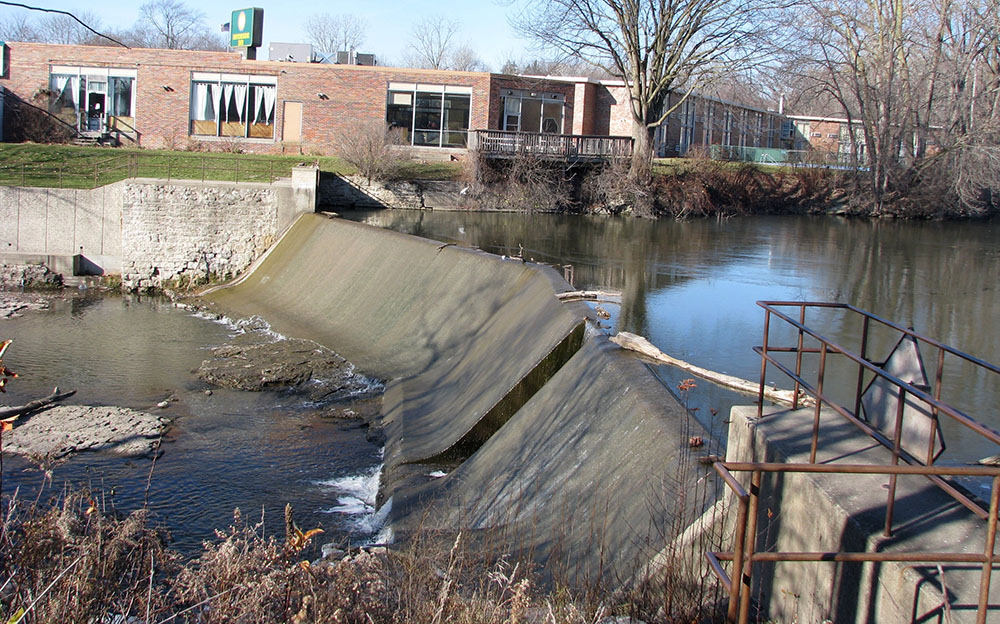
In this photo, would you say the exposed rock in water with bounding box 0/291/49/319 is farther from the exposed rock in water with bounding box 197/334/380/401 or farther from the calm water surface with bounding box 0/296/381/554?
the exposed rock in water with bounding box 197/334/380/401

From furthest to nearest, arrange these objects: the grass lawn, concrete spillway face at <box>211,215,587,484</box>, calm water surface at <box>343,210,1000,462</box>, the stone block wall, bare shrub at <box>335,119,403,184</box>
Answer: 1. bare shrub at <box>335,119,403,184</box>
2. the grass lawn
3. the stone block wall
4. calm water surface at <box>343,210,1000,462</box>
5. concrete spillway face at <box>211,215,587,484</box>

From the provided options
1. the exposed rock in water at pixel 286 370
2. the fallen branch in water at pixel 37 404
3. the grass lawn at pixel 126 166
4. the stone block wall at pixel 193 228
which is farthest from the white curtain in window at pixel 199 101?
the fallen branch in water at pixel 37 404

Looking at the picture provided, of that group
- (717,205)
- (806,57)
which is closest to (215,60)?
(717,205)

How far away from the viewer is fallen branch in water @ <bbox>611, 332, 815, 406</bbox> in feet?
30.6

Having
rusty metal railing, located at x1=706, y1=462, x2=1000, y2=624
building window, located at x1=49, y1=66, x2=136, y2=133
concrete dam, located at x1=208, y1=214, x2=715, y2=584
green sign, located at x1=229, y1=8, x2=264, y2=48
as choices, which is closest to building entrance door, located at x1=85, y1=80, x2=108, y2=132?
building window, located at x1=49, y1=66, x2=136, y2=133

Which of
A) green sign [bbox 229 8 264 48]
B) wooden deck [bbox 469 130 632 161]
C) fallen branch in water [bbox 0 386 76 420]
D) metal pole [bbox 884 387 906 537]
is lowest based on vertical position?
fallen branch in water [bbox 0 386 76 420]

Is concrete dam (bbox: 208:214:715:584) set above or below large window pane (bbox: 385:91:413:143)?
below

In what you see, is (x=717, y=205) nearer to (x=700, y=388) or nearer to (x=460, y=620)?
(x=700, y=388)

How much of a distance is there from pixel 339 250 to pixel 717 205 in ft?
75.5

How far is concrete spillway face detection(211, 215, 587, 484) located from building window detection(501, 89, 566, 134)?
19964 mm

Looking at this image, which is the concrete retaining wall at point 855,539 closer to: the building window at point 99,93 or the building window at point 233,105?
the building window at point 233,105

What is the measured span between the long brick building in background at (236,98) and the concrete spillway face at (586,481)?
29360 mm

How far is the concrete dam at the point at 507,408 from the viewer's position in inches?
238

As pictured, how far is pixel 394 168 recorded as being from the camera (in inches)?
1287
